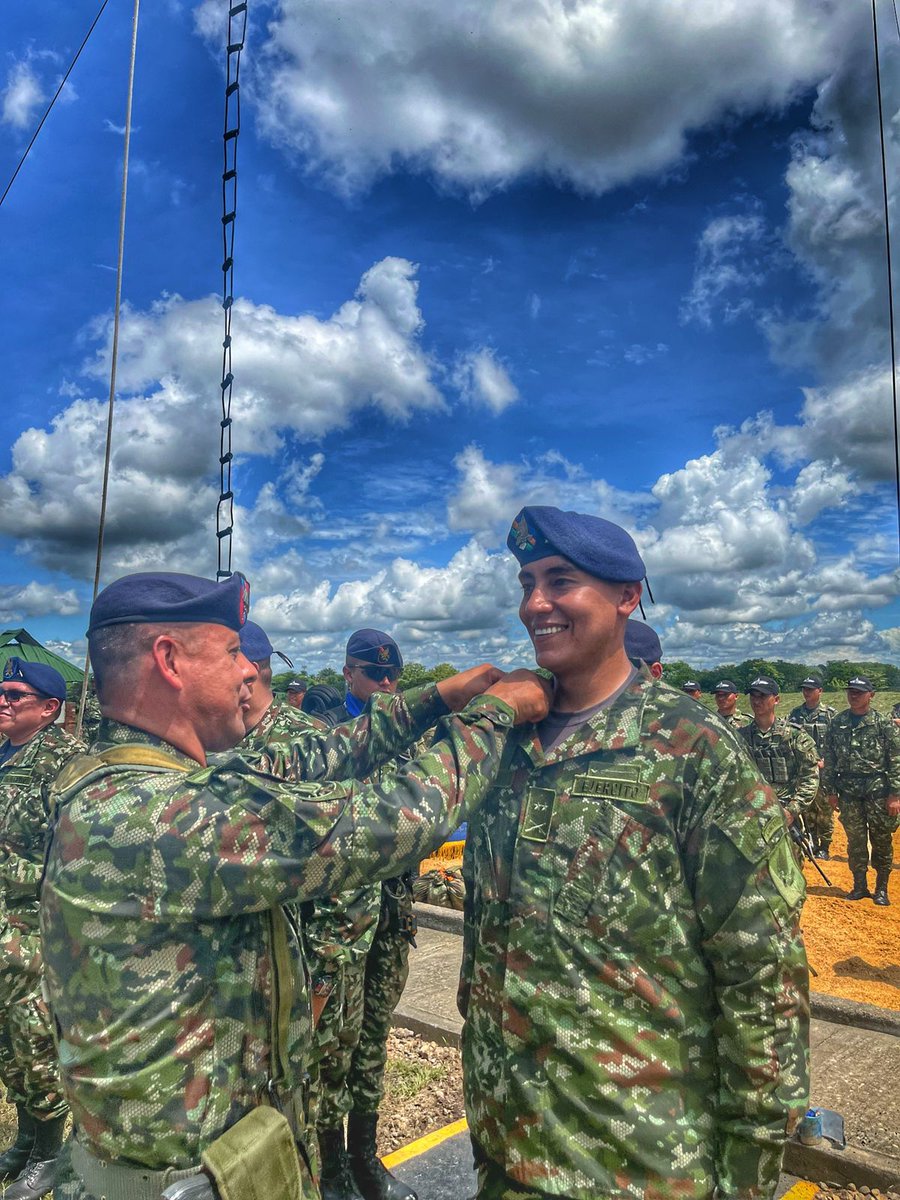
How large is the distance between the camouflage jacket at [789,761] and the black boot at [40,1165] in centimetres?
917

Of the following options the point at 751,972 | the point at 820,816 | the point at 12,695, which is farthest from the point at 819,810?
the point at 751,972

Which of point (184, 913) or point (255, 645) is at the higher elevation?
point (255, 645)

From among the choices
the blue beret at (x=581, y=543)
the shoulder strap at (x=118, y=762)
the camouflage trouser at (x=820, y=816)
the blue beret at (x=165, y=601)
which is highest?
the blue beret at (x=581, y=543)

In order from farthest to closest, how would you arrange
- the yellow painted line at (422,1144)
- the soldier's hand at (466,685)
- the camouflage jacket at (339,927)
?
1. the yellow painted line at (422,1144)
2. the camouflage jacket at (339,927)
3. the soldier's hand at (466,685)

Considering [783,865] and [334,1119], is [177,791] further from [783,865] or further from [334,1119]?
[334,1119]

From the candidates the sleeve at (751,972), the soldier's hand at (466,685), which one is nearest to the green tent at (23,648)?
the soldier's hand at (466,685)

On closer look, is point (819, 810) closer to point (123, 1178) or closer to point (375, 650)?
point (375, 650)

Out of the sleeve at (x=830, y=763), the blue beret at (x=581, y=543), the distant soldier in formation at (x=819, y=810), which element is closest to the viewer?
the blue beret at (x=581, y=543)

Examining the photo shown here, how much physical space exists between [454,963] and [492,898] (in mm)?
5411

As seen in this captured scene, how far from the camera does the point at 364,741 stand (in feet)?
10.9

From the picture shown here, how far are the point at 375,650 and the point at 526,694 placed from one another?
3603mm

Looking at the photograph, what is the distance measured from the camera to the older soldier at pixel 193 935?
2.01m

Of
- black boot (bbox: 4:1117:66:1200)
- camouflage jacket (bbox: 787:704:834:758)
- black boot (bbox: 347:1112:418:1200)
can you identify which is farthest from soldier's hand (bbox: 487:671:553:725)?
camouflage jacket (bbox: 787:704:834:758)

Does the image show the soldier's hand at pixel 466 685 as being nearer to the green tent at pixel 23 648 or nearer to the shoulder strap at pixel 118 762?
the shoulder strap at pixel 118 762
